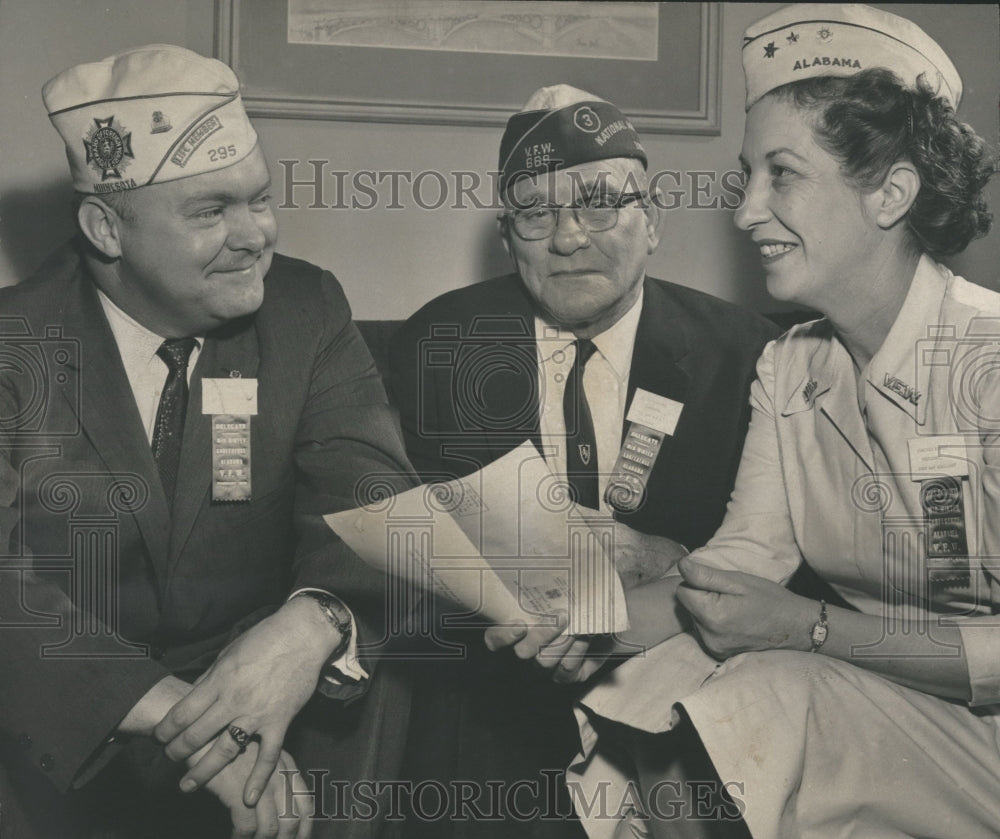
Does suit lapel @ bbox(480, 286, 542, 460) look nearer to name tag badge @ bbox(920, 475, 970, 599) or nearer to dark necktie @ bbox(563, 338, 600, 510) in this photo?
dark necktie @ bbox(563, 338, 600, 510)

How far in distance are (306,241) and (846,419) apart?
1.04 metres

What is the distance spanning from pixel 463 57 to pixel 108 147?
2.27ft

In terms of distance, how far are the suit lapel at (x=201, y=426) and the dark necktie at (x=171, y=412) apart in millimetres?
14

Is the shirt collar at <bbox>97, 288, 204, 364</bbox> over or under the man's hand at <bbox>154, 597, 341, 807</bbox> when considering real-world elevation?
over

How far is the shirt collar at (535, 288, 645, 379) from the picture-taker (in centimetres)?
197

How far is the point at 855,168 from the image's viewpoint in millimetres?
1709

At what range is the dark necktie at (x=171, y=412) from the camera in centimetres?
179

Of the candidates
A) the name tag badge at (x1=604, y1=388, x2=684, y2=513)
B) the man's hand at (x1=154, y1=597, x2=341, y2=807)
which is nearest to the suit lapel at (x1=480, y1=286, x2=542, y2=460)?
the name tag badge at (x1=604, y1=388, x2=684, y2=513)

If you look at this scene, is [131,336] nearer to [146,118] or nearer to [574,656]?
[146,118]

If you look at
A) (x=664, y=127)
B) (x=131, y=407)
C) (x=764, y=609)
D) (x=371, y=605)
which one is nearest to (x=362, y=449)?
(x=371, y=605)

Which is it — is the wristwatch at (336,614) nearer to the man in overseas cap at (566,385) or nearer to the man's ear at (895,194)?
the man in overseas cap at (566,385)

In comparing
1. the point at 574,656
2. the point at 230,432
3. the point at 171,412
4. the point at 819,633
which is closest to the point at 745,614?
the point at 819,633

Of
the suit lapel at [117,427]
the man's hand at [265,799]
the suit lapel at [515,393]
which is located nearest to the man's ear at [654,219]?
the suit lapel at [515,393]

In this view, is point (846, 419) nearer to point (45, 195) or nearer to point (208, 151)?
point (208, 151)
